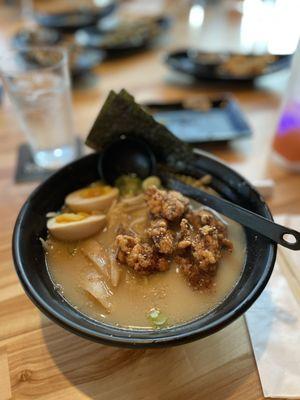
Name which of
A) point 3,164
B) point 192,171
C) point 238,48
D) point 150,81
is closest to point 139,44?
point 150,81

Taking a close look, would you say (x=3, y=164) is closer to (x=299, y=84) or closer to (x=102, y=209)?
(x=102, y=209)

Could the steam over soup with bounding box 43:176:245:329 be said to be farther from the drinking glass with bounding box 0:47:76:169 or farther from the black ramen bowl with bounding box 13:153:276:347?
the drinking glass with bounding box 0:47:76:169

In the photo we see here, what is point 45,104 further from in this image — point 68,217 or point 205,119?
point 205,119

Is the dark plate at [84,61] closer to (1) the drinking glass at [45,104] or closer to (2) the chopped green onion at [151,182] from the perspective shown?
(1) the drinking glass at [45,104]

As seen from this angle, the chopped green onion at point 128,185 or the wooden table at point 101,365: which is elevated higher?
the chopped green onion at point 128,185

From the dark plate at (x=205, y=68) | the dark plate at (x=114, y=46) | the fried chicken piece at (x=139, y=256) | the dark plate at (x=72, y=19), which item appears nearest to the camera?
the fried chicken piece at (x=139, y=256)

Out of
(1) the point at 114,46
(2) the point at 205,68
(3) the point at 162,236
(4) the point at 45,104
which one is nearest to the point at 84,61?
(1) the point at 114,46

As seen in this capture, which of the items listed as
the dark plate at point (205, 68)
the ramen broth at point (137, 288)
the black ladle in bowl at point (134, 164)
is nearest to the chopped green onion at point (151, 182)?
the black ladle in bowl at point (134, 164)
